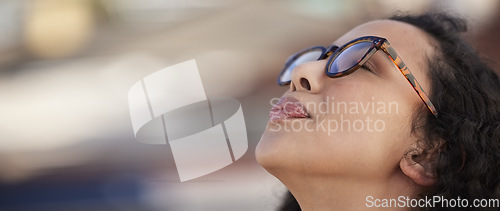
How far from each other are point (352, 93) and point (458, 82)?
0.36 meters

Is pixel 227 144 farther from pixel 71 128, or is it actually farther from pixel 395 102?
pixel 71 128

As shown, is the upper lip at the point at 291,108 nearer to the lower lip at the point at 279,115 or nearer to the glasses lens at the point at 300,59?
the lower lip at the point at 279,115

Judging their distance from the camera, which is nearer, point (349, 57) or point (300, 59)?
point (349, 57)

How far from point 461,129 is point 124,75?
372cm

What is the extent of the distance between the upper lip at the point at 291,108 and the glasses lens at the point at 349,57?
0.46 feet

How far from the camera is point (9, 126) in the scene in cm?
455

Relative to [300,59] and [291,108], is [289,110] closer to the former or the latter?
[291,108]

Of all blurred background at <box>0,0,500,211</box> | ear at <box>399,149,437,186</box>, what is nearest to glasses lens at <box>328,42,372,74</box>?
ear at <box>399,149,437,186</box>

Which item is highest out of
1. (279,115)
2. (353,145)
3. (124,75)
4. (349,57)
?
(124,75)

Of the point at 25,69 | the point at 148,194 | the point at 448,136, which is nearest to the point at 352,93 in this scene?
the point at 448,136

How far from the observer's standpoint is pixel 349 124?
5.17ft

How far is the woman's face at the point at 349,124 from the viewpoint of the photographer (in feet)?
5.17

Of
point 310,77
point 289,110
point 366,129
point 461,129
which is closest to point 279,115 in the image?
point 289,110

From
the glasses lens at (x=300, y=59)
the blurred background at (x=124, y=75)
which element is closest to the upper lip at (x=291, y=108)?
the glasses lens at (x=300, y=59)
